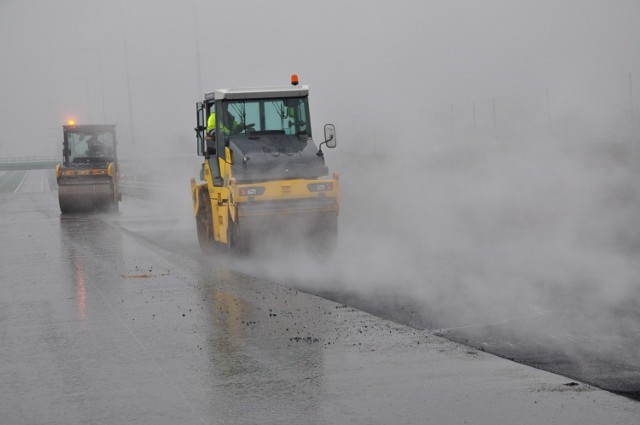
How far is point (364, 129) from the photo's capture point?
25.9m

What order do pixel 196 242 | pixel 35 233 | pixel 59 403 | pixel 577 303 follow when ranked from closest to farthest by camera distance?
pixel 59 403 → pixel 577 303 → pixel 196 242 → pixel 35 233

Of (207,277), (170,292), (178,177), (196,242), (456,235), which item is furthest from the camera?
(178,177)

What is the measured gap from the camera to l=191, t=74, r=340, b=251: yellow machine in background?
48.3 ft

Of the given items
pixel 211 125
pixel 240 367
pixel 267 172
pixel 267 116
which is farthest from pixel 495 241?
pixel 240 367

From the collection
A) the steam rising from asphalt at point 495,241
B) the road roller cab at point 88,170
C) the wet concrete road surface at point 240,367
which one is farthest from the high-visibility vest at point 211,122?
the road roller cab at point 88,170

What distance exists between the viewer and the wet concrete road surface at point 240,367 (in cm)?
622

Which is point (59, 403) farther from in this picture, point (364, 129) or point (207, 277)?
point (364, 129)

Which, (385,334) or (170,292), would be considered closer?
(385,334)

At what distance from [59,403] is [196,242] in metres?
12.5

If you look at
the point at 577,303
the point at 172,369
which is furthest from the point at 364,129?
the point at 172,369

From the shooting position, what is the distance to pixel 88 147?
31203mm

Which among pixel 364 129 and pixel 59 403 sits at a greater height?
pixel 364 129

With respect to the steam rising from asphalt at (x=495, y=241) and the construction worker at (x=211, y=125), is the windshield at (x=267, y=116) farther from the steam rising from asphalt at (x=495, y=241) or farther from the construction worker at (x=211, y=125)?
the steam rising from asphalt at (x=495, y=241)

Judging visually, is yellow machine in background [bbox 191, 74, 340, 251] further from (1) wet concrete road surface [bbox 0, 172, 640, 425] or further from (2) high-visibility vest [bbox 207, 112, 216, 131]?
(1) wet concrete road surface [bbox 0, 172, 640, 425]
